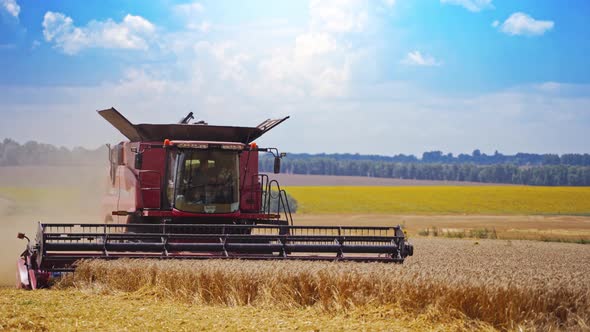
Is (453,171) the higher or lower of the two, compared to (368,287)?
higher

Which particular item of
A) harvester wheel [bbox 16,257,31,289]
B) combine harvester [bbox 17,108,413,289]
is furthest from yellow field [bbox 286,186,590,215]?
harvester wheel [bbox 16,257,31,289]

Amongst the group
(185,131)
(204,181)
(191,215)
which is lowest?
(191,215)

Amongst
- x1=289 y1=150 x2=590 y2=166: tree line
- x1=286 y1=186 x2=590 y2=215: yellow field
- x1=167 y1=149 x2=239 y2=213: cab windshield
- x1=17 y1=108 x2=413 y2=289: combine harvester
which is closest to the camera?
x1=17 y1=108 x2=413 y2=289: combine harvester

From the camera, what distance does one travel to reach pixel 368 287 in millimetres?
10500

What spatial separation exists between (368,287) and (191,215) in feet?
16.4

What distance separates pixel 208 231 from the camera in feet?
47.5

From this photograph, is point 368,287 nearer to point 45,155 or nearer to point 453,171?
point 45,155

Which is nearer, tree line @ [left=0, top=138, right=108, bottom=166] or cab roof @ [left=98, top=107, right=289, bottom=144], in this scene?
cab roof @ [left=98, top=107, right=289, bottom=144]

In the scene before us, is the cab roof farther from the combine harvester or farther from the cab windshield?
the cab windshield

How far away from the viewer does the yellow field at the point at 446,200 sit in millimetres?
51997

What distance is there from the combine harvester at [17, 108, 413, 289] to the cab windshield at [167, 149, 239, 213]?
0.02m

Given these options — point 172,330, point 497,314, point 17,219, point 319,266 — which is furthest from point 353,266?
point 17,219

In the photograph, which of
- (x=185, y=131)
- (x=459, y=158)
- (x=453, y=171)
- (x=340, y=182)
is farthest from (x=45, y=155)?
(x=459, y=158)

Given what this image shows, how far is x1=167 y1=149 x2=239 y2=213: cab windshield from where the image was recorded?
1488 cm
